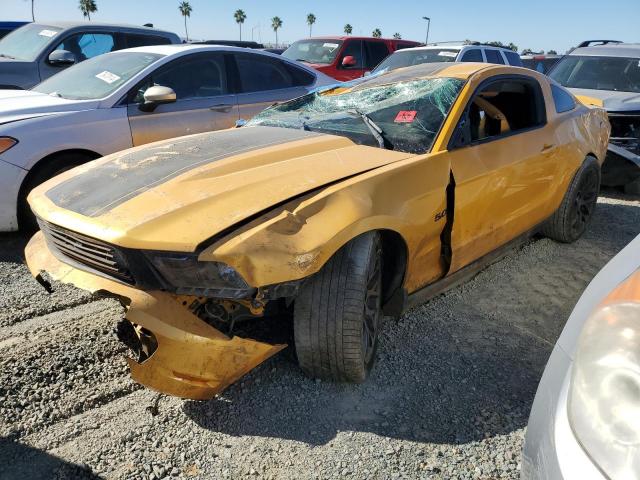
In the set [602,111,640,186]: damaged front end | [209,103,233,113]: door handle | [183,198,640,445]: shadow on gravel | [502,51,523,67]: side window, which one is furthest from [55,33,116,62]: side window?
[502,51,523,67]: side window

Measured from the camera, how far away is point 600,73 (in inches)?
302

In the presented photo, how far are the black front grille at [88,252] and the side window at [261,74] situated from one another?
3.46 m

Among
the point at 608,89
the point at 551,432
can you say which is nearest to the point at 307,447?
the point at 551,432

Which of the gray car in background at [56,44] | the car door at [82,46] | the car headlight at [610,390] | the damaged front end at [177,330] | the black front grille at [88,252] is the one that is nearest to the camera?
the car headlight at [610,390]

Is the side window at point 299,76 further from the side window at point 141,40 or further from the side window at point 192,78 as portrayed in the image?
the side window at point 141,40

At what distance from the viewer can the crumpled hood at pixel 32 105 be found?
4138mm

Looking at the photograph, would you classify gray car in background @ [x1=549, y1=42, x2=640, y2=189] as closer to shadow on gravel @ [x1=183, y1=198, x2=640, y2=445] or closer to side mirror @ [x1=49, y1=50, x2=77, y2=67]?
shadow on gravel @ [x1=183, y1=198, x2=640, y2=445]

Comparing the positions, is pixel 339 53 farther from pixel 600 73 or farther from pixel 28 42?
pixel 28 42

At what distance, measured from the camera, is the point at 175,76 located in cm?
497

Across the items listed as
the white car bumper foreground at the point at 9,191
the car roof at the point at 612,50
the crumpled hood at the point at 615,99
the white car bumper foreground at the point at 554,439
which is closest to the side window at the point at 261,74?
the white car bumper foreground at the point at 9,191

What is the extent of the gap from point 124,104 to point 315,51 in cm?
674

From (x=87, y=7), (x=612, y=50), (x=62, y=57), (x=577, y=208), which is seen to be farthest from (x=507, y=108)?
(x=87, y=7)

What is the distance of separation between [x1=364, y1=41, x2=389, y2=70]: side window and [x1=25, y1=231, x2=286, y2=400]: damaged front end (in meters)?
9.64

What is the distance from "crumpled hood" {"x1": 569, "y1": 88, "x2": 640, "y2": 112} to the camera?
21.1 feet
